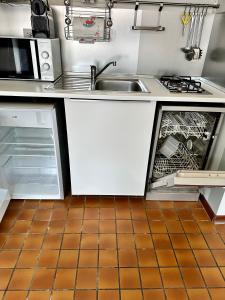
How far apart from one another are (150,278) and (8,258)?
0.89m

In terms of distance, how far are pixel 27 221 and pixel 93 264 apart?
63 cm

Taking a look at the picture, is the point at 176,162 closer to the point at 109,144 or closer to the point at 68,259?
the point at 109,144

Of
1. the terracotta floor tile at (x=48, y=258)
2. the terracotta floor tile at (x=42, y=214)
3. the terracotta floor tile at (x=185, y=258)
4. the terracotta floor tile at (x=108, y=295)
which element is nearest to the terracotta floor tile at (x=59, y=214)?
the terracotta floor tile at (x=42, y=214)

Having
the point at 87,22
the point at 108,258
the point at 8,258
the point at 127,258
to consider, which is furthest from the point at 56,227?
the point at 87,22

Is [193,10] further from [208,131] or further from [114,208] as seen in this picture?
[114,208]

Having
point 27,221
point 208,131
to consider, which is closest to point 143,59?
point 208,131

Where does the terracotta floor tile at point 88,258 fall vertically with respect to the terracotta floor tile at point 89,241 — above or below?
above

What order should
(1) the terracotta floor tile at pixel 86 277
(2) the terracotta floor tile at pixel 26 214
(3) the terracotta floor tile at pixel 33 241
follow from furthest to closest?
(2) the terracotta floor tile at pixel 26 214
(3) the terracotta floor tile at pixel 33 241
(1) the terracotta floor tile at pixel 86 277

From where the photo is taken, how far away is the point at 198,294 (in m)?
1.22

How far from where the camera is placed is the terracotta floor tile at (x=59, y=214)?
1678 millimetres

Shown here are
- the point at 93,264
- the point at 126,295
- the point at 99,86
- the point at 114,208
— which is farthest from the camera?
the point at 99,86

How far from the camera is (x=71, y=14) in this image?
1816 millimetres

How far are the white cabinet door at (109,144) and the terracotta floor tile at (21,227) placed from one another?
1.40 feet

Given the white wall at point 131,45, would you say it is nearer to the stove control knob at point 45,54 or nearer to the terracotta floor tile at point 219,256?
the stove control knob at point 45,54
